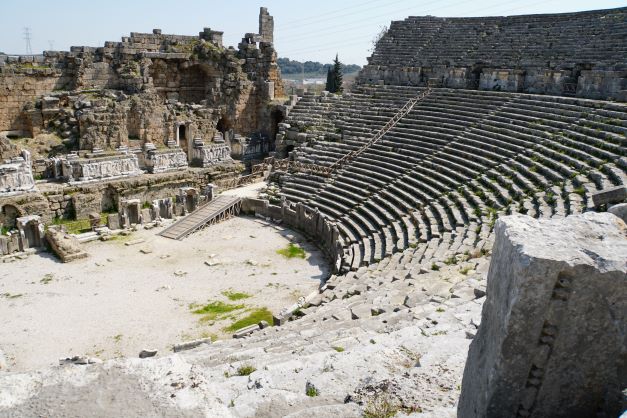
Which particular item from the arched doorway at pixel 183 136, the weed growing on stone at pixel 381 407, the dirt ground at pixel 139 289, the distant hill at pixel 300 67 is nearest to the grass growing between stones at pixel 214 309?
the dirt ground at pixel 139 289

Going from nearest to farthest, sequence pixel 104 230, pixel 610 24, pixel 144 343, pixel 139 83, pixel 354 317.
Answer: pixel 354 317 < pixel 144 343 < pixel 104 230 < pixel 610 24 < pixel 139 83

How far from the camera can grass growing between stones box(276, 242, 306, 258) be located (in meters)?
15.1

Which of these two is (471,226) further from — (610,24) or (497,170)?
(610,24)

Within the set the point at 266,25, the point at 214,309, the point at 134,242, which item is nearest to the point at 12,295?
the point at 134,242

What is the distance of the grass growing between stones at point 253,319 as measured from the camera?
1094 centimetres

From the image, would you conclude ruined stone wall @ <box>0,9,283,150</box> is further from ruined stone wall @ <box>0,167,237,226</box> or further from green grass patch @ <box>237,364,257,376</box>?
green grass patch @ <box>237,364,257,376</box>

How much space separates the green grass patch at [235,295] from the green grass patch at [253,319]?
0.77 metres

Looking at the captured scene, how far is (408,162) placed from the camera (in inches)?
658

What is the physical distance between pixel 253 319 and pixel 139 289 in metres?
3.37

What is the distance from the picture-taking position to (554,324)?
3.33 meters

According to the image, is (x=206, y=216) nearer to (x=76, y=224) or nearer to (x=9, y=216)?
(x=76, y=224)

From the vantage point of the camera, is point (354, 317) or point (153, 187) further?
point (153, 187)

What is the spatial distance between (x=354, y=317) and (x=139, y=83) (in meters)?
17.5

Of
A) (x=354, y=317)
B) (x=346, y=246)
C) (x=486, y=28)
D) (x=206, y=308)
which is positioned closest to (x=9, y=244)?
(x=206, y=308)
